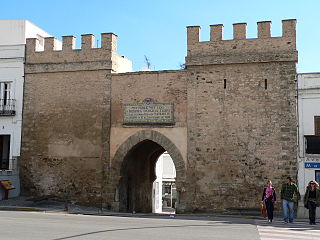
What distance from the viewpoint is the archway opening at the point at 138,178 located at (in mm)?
20234

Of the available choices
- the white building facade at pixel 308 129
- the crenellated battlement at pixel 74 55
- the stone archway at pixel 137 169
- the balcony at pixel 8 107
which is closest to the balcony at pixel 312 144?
the white building facade at pixel 308 129

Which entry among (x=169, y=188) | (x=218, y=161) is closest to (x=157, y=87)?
(x=218, y=161)

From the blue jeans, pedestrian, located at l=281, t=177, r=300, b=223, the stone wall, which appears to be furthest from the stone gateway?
the blue jeans

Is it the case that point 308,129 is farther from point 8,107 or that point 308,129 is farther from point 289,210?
point 8,107

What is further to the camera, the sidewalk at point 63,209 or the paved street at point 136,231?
the sidewalk at point 63,209

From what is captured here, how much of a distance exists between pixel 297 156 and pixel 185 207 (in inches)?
197

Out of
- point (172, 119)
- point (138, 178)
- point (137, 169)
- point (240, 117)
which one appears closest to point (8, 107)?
point (137, 169)

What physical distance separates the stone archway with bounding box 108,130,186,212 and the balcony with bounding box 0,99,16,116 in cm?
579

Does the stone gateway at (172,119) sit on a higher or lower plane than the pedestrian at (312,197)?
higher

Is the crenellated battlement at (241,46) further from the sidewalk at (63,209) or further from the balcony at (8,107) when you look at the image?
the balcony at (8,107)

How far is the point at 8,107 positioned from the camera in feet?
69.8

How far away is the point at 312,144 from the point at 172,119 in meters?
5.85

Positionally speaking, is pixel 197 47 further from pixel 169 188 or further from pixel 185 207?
pixel 169 188

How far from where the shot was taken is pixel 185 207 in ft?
59.6
